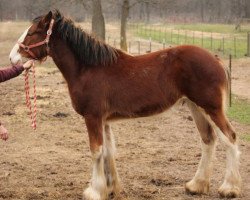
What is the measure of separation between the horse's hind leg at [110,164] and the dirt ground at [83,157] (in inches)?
6.8

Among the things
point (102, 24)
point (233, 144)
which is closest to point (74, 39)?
point (233, 144)

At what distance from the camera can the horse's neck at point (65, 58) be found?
6316 millimetres

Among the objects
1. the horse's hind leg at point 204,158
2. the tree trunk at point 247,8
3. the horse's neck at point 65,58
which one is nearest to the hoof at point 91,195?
the horse's hind leg at point 204,158

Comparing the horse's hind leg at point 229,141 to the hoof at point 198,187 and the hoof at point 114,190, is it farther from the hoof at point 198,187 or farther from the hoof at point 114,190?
the hoof at point 114,190

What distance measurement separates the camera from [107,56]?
6.29 m

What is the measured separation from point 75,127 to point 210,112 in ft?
16.5

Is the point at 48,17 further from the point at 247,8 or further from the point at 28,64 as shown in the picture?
the point at 247,8

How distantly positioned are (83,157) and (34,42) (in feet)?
9.16

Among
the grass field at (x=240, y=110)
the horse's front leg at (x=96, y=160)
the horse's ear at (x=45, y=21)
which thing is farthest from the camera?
the grass field at (x=240, y=110)

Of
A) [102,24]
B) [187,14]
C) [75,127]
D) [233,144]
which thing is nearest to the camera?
[233,144]

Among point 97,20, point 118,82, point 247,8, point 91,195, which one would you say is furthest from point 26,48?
point 247,8

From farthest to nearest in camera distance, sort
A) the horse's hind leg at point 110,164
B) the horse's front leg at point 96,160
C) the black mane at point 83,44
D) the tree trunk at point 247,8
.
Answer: the tree trunk at point 247,8
the horse's hind leg at point 110,164
the black mane at point 83,44
the horse's front leg at point 96,160

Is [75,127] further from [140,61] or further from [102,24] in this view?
[102,24]

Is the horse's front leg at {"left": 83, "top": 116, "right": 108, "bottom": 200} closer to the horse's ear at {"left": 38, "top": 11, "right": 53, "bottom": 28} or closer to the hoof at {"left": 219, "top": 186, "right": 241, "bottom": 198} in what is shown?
the horse's ear at {"left": 38, "top": 11, "right": 53, "bottom": 28}
